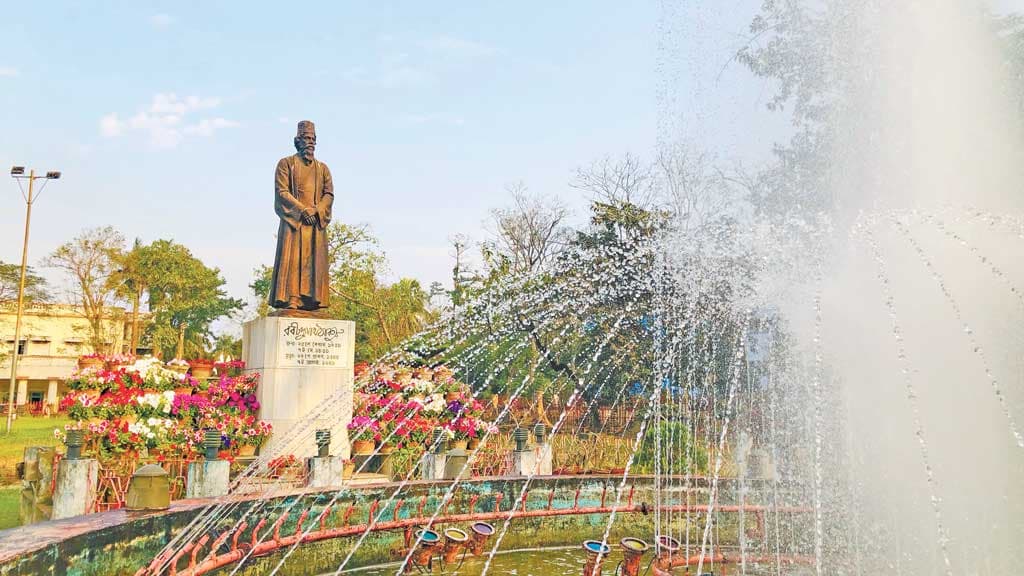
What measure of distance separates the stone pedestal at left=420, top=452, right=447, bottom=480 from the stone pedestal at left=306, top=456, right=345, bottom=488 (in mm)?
1539

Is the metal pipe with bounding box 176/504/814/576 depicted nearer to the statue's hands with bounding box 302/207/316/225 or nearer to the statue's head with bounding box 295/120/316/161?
the statue's hands with bounding box 302/207/316/225

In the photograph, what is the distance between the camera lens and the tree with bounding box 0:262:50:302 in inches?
1677

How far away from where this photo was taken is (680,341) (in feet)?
72.4

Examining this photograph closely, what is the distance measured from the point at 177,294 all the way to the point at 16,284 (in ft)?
28.4

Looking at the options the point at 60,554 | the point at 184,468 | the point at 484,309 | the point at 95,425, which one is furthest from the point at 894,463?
the point at 484,309

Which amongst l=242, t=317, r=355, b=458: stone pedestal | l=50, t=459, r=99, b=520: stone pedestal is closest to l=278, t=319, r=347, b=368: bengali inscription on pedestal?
l=242, t=317, r=355, b=458: stone pedestal

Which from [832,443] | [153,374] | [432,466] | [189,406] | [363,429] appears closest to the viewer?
[832,443]

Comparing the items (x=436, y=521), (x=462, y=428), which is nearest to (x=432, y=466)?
(x=436, y=521)

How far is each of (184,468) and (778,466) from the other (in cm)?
978

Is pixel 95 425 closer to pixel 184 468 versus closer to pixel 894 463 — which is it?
pixel 184 468

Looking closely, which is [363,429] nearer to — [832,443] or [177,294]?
[832,443]

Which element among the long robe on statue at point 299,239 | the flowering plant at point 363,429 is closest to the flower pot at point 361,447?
the flowering plant at point 363,429

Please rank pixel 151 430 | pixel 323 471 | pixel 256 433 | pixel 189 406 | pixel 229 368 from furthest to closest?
1. pixel 229 368
2. pixel 256 433
3. pixel 189 406
4. pixel 151 430
5. pixel 323 471

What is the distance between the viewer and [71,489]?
7680 millimetres
